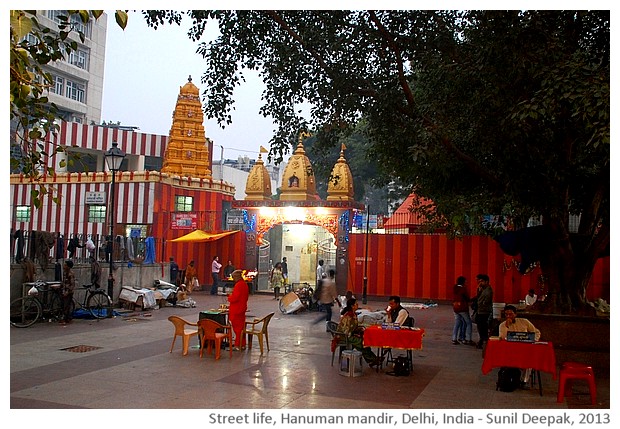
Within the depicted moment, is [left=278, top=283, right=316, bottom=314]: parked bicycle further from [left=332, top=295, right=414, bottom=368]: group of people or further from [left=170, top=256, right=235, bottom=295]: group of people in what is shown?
[left=332, top=295, right=414, bottom=368]: group of people

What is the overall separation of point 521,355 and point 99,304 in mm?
11561

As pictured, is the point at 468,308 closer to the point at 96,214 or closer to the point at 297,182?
the point at 297,182

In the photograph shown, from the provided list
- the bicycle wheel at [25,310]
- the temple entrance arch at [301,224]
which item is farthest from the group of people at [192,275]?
the bicycle wheel at [25,310]

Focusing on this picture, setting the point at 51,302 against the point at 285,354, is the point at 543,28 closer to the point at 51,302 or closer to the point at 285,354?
the point at 285,354

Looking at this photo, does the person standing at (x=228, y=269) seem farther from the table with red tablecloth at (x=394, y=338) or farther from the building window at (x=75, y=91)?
the building window at (x=75, y=91)

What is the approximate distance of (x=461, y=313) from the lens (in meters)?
12.6

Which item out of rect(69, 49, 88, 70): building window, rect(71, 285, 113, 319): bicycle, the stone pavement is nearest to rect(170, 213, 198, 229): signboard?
rect(71, 285, 113, 319): bicycle

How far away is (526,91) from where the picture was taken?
9.23m

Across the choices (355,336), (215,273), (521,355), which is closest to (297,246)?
(215,273)

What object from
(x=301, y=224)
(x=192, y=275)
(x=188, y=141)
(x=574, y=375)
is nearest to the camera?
(x=574, y=375)

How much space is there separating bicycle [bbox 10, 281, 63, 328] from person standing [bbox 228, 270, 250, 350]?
5771 millimetres

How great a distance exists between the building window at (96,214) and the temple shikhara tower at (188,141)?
363cm

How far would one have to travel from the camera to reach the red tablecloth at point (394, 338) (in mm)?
9250

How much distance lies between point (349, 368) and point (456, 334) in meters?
4.38
